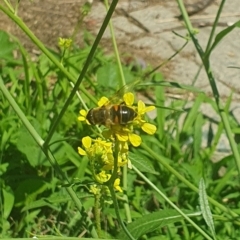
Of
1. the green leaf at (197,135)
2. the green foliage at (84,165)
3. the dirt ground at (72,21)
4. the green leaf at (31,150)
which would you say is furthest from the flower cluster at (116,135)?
the dirt ground at (72,21)

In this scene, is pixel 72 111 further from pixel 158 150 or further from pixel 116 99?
pixel 116 99

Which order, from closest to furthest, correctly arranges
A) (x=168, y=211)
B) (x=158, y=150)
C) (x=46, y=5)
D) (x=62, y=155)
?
(x=168, y=211), (x=62, y=155), (x=158, y=150), (x=46, y=5)

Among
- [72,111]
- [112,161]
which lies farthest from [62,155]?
[112,161]

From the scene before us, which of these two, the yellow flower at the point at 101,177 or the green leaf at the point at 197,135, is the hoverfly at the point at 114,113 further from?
the green leaf at the point at 197,135

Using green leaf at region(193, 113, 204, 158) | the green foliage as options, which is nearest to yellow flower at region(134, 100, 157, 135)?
the green foliage

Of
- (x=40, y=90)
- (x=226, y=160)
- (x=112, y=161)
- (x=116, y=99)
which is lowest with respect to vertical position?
(x=226, y=160)

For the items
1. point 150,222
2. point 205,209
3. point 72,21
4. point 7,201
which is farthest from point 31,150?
point 72,21

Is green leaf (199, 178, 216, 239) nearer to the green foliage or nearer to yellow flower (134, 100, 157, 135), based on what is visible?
yellow flower (134, 100, 157, 135)
